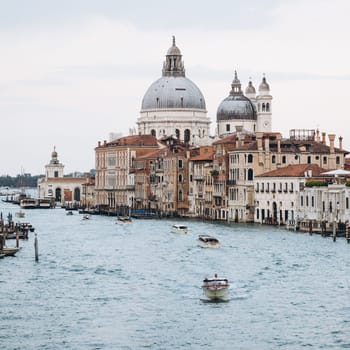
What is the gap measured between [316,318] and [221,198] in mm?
53135

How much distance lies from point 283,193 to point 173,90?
181 ft

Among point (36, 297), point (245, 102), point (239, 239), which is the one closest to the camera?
point (36, 297)

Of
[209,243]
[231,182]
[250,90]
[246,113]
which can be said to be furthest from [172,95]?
[209,243]

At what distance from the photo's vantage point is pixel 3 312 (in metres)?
34.0

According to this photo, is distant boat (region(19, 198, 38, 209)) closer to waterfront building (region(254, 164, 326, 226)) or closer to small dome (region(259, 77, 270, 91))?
small dome (region(259, 77, 270, 91))

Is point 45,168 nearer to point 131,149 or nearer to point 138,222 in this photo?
point 131,149

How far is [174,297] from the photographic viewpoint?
36.7 metres

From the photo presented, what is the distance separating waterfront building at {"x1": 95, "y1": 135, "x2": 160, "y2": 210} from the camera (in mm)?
113375

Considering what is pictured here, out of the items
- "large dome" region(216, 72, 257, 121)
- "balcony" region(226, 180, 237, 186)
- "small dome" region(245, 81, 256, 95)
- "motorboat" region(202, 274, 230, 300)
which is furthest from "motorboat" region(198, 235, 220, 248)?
"small dome" region(245, 81, 256, 95)

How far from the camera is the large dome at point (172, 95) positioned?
12719 cm

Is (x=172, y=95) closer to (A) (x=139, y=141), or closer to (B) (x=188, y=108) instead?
(B) (x=188, y=108)

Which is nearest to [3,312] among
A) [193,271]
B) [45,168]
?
[193,271]

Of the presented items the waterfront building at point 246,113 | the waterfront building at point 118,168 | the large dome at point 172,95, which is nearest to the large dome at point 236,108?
the waterfront building at point 246,113

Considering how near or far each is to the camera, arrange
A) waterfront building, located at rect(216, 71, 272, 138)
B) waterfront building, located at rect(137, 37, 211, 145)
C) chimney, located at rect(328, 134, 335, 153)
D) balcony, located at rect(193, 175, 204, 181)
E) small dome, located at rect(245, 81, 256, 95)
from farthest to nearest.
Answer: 1. small dome, located at rect(245, 81, 256, 95)
2. waterfront building, located at rect(137, 37, 211, 145)
3. waterfront building, located at rect(216, 71, 272, 138)
4. balcony, located at rect(193, 175, 204, 181)
5. chimney, located at rect(328, 134, 335, 153)
